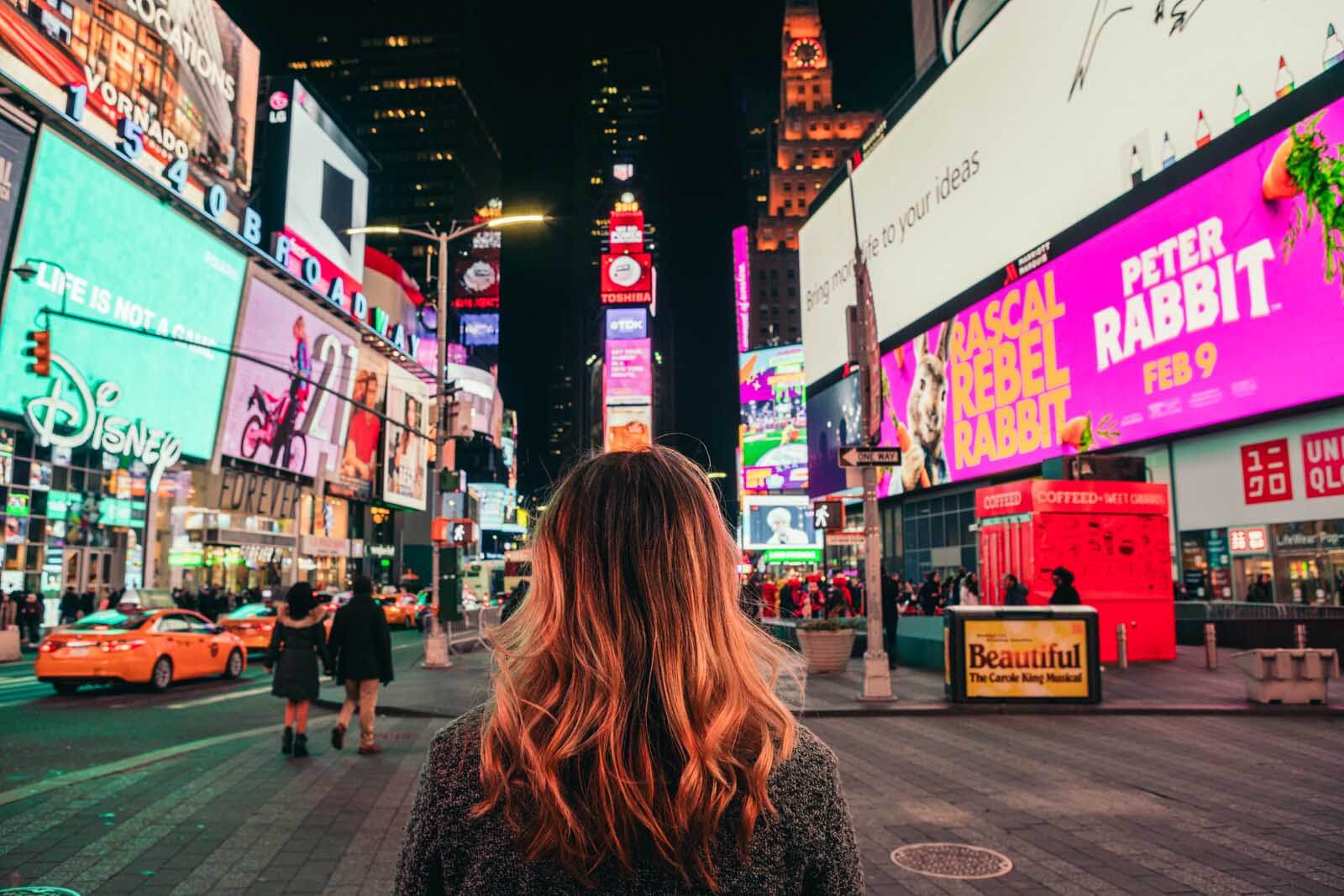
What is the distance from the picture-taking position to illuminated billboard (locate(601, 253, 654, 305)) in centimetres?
12181

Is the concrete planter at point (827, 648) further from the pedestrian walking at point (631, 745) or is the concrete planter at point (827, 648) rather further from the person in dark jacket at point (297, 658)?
the pedestrian walking at point (631, 745)

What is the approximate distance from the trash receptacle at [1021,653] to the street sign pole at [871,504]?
1.09m

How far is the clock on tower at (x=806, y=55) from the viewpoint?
14375 centimetres

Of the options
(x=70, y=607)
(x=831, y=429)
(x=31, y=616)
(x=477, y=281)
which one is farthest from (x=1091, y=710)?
(x=477, y=281)

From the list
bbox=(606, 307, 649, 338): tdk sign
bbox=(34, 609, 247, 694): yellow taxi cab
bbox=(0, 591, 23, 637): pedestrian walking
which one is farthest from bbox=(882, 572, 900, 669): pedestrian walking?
bbox=(606, 307, 649, 338): tdk sign

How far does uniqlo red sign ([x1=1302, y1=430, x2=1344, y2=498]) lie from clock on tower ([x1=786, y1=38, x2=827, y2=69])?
130538mm

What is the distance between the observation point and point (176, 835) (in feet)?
22.6

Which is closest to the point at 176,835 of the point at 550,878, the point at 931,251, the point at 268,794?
the point at 268,794

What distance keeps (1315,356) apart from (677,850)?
2870 cm

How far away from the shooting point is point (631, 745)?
1650 mm

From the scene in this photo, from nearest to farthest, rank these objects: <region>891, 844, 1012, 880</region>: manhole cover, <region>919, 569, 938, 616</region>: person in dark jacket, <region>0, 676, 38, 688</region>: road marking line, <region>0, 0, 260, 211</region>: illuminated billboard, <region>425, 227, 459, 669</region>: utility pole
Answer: <region>891, 844, 1012, 880</region>: manhole cover, <region>0, 676, 38, 688</region>: road marking line, <region>425, 227, 459, 669</region>: utility pole, <region>919, 569, 938, 616</region>: person in dark jacket, <region>0, 0, 260, 211</region>: illuminated billboard

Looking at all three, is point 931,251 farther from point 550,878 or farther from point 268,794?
point 550,878

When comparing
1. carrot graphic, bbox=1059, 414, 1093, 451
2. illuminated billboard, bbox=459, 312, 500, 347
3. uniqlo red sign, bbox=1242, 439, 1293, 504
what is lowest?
uniqlo red sign, bbox=1242, 439, 1293, 504

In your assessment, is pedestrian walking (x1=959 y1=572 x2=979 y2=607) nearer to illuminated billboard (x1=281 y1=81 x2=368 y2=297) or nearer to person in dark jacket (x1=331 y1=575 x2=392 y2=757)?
person in dark jacket (x1=331 y1=575 x2=392 y2=757)
